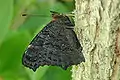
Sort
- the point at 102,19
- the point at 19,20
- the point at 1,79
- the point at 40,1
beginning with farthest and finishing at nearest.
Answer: the point at 40,1
the point at 19,20
the point at 1,79
the point at 102,19

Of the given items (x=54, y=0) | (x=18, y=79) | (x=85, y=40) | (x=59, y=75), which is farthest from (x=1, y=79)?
(x=85, y=40)

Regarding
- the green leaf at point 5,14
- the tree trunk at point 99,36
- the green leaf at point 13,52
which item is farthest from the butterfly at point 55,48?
the green leaf at point 13,52

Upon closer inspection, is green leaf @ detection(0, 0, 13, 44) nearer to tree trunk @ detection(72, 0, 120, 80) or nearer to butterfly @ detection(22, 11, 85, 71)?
butterfly @ detection(22, 11, 85, 71)

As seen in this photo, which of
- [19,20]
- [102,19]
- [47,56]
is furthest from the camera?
[19,20]

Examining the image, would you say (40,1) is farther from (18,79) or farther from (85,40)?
(85,40)

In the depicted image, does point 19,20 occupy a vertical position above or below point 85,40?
above

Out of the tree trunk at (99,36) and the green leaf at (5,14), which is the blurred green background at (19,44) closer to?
the green leaf at (5,14)
